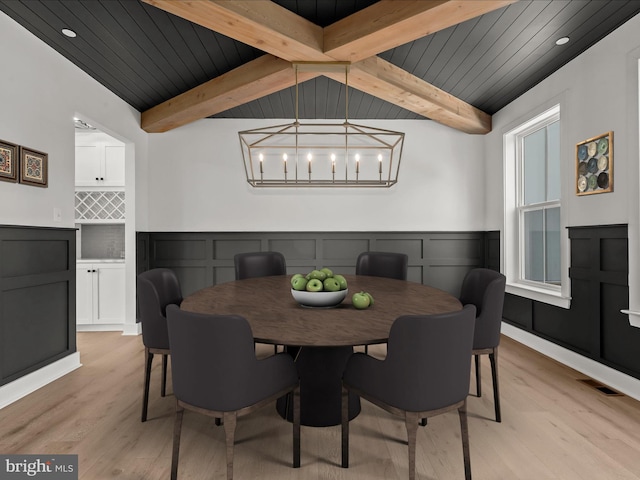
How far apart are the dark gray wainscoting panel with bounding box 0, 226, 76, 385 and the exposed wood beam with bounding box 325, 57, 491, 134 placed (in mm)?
2666

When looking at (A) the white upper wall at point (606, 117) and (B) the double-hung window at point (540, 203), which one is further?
(B) the double-hung window at point (540, 203)

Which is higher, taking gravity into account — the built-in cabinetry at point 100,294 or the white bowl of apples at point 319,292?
the white bowl of apples at point 319,292

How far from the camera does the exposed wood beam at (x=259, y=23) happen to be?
238cm

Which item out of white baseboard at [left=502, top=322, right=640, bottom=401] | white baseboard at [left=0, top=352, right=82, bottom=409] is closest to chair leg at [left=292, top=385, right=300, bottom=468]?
white baseboard at [left=0, top=352, right=82, bottom=409]

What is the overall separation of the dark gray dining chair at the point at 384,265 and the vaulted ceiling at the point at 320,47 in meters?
1.59

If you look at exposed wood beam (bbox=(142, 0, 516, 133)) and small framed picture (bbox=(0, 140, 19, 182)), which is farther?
small framed picture (bbox=(0, 140, 19, 182))

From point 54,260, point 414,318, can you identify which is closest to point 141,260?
point 54,260

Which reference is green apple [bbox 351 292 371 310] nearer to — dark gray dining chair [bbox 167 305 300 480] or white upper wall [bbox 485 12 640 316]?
dark gray dining chair [bbox 167 305 300 480]

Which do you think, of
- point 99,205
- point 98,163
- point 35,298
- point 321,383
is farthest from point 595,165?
point 99,205

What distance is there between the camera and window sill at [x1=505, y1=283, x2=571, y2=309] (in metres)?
3.39

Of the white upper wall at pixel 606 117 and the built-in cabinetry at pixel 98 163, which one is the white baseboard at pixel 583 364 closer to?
the white upper wall at pixel 606 117

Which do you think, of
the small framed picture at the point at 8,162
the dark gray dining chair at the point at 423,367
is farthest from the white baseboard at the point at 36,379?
the dark gray dining chair at the point at 423,367

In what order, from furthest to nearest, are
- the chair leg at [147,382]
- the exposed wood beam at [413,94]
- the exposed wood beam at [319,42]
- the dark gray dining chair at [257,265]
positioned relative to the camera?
the dark gray dining chair at [257,265], the exposed wood beam at [413,94], the exposed wood beam at [319,42], the chair leg at [147,382]

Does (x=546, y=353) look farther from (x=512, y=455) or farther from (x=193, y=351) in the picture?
(x=193, y=351)
